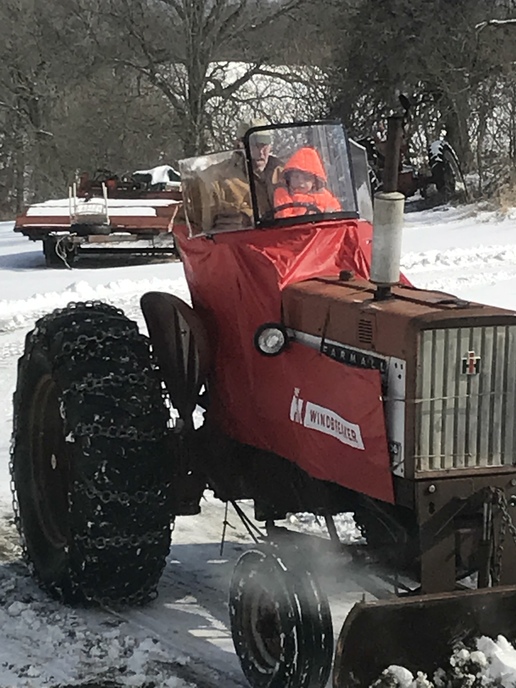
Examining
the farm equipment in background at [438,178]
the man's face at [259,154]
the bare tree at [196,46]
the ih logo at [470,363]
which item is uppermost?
the bare tree at [196,46]

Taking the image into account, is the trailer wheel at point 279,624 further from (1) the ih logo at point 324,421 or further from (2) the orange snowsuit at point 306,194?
(2) the orange snowsuit at point 306,194

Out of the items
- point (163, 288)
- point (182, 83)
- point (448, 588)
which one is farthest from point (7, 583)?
point (182, 83)

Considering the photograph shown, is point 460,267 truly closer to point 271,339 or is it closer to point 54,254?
point 54,254

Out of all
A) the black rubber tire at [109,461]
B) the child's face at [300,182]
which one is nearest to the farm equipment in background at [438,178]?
the child's face at [300,182]

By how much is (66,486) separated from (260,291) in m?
1.49

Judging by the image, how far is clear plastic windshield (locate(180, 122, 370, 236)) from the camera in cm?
499

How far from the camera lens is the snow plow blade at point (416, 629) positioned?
3.55 meters

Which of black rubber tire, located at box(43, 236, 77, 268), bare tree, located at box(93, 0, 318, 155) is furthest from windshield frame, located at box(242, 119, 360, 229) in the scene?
bare tree, located at box(93, 0, 318, 155)

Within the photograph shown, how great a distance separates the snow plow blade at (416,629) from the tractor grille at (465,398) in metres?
0.50

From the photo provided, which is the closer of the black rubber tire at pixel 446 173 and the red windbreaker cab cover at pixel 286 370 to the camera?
the red windbreaker cab cover at pixel 286 370

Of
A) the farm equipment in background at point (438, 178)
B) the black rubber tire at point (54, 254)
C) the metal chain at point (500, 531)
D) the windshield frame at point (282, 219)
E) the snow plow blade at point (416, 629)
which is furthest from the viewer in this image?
the farm equipment in background at point (438, 178)

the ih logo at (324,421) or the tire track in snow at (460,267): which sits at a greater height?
the ih logo at (324,421)

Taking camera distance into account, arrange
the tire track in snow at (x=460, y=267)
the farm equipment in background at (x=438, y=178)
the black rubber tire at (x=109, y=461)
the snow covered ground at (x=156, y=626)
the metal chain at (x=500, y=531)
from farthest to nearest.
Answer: the farm equipment in background at (x=438, y=178), the tire track in snow at (x=460, y=267), the black rubber tire at (x=109, y=461), the snow covered ground at (x=156, y=626), the metal chain at (x=500, y=531)

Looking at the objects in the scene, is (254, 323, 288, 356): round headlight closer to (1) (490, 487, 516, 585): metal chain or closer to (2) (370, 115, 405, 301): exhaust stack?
(2) (370, 115, 405, 301): exhaust stack
